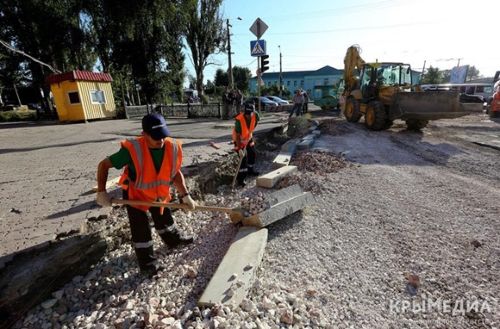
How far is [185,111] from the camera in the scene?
18.5 metres

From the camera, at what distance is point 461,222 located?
3.46m

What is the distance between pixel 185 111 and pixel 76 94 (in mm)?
6037

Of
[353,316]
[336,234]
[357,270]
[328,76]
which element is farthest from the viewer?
[328,76]

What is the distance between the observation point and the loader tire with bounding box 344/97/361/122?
36.9 feet

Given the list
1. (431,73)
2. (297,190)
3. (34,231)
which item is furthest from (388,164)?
(431,73)

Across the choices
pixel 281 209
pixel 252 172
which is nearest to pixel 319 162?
pixel 252 172

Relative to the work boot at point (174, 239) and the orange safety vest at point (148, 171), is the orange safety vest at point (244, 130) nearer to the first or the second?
the work boot at point (174, 239)

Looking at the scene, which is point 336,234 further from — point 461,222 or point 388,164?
point 388,164

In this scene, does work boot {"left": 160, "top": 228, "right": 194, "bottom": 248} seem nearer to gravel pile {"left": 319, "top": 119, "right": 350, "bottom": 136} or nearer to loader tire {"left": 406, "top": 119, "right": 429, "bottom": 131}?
gravel pile {"left": 319, "top": 119, "right": 350, "bottom": 136}

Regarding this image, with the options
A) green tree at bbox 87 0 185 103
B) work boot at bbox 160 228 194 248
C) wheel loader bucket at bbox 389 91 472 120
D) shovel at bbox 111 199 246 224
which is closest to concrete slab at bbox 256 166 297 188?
shovel at bbox 111 199 246 224

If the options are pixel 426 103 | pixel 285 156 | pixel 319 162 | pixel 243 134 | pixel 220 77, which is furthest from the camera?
pixel 220 77

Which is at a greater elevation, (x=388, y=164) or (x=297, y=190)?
(x=297, y=190)

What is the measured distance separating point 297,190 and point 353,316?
169 cm

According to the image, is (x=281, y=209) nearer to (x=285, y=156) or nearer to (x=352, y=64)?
(x=285, y=156)
